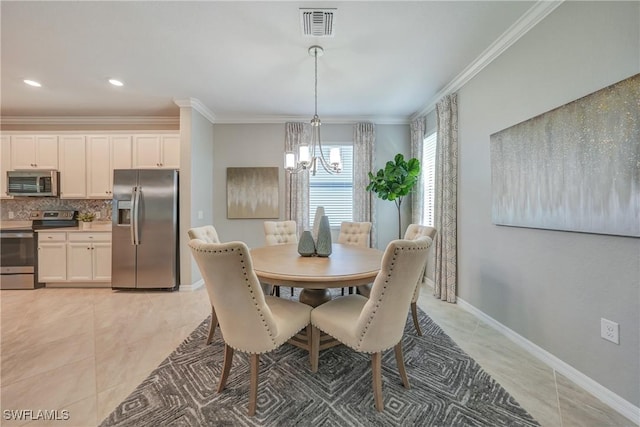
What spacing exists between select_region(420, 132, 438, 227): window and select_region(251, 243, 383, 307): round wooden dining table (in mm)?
1944

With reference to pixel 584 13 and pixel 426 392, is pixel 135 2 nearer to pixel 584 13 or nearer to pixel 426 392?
pixel 584 13

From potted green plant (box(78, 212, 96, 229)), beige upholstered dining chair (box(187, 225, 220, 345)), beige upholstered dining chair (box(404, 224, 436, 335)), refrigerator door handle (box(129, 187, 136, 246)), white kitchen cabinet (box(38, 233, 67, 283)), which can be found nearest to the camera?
beige upholstered dining chair (box(187, 225, 220, 345))

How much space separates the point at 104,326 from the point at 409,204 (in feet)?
14.7

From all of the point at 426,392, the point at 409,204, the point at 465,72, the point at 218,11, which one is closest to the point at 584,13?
the point at 465,72

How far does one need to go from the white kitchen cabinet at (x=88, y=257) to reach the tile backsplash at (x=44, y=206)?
0.60 metres

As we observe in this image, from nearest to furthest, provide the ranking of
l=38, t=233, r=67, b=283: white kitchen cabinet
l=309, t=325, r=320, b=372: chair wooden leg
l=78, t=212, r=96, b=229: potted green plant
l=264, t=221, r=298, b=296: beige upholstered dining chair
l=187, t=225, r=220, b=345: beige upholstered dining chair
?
l=309, t=325, r=320, b=372: chair wooden leg, l=187, t=225, r=220, b=345: beige upholstered dining chair, l=264, t=221, r=298, b=296: beige upholstered dining chair, l=38, t=233, r=67, b=283: white kitchen cabinet, l=78, t=212, r=96, b=229: potted green plant

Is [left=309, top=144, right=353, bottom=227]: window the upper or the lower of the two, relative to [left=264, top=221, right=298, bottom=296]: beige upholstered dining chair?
upper

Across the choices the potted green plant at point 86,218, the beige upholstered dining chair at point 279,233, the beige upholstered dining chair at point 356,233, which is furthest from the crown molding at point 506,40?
the potted green plant at point 86,218

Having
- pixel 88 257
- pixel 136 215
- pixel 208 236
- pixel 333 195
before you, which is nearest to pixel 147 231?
pixel 136 215

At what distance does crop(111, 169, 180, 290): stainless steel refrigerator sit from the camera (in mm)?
3678

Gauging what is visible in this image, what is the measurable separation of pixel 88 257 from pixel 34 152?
193 centimetres

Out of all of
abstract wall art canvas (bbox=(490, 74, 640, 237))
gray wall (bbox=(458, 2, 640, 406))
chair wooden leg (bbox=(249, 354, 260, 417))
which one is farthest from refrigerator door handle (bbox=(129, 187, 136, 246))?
abstract wall art canvas (bbox=(490, 74, 640, 237))

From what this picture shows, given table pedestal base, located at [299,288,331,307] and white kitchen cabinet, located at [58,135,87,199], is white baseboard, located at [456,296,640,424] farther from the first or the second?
white kitchen cabinet, located at [58,135,87,199]

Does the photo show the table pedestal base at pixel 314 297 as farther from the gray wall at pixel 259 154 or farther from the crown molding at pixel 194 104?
the crown molding at pixel 194 104
